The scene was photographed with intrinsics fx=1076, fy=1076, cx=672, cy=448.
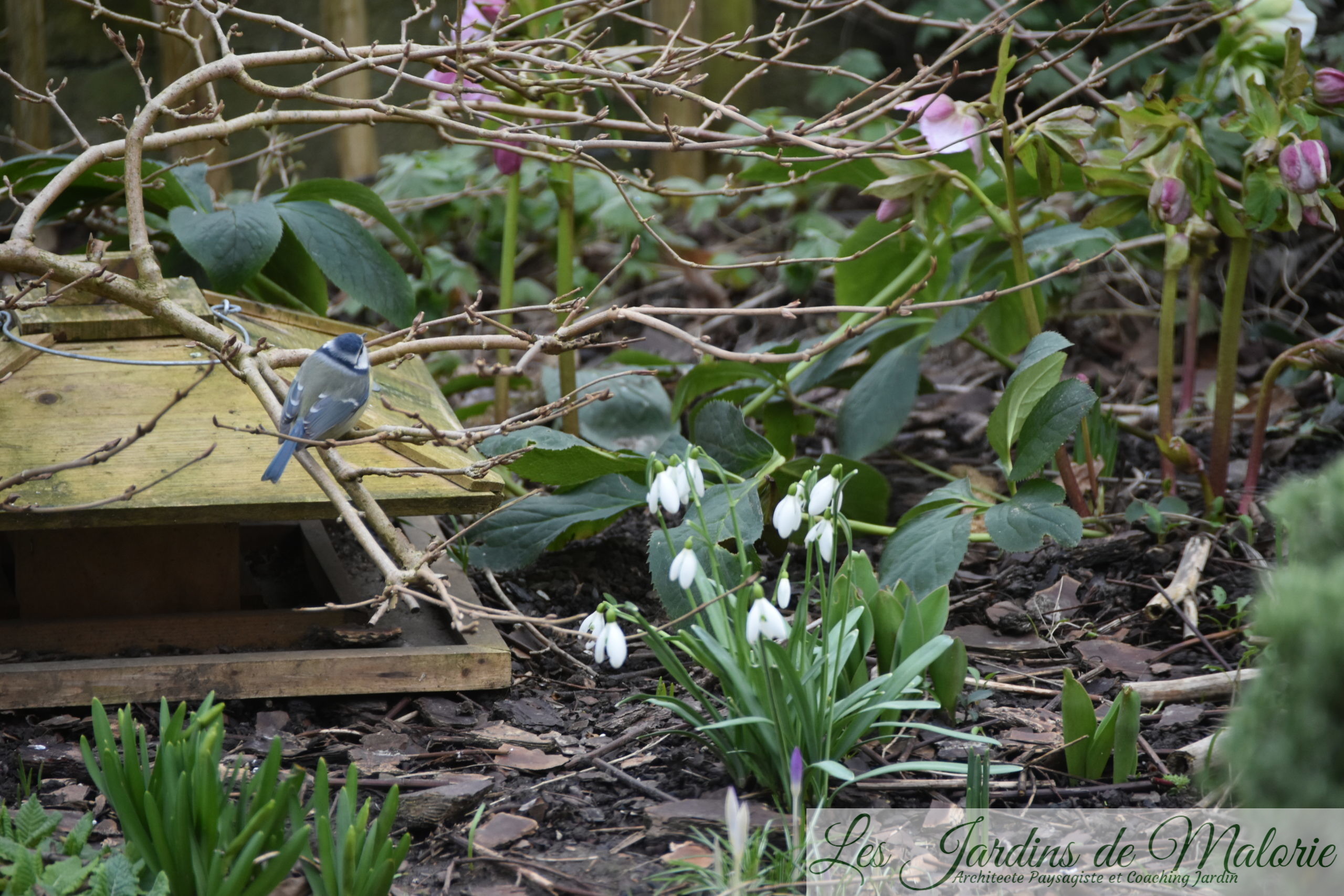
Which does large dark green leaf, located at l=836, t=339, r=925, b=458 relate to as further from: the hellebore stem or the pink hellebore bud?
the hellebore stem

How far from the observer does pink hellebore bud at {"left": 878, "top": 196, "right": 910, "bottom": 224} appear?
8.02ft

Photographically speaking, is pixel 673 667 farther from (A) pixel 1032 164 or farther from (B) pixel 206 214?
(B) pixel 206 214

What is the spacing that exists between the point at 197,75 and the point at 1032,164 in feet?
5.99

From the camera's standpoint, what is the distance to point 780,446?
9.85 feet

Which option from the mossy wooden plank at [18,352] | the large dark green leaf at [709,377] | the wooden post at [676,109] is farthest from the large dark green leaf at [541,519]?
the wooden post at [676,109]

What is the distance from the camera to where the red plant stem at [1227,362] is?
2.49 meters

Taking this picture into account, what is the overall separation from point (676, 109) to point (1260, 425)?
12.1 feet

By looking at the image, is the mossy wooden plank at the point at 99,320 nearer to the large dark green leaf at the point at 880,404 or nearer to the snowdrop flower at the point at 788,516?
the snowdrop flower at the point at 788,516

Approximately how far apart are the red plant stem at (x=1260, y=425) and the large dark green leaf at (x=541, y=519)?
1.43 m

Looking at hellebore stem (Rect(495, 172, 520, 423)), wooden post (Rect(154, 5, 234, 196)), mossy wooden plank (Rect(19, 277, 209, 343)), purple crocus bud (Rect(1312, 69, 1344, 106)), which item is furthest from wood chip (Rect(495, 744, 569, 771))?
wooden post (Rect(154, 5, 234, 196))

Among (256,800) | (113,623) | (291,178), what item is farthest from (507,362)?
(291,178)

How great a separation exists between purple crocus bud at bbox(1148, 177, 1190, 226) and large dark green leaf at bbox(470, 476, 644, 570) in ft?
4.19

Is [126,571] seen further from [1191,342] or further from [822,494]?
[1191,342]

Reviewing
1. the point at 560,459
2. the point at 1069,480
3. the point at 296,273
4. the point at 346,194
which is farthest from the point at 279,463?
the point at 1069,480
